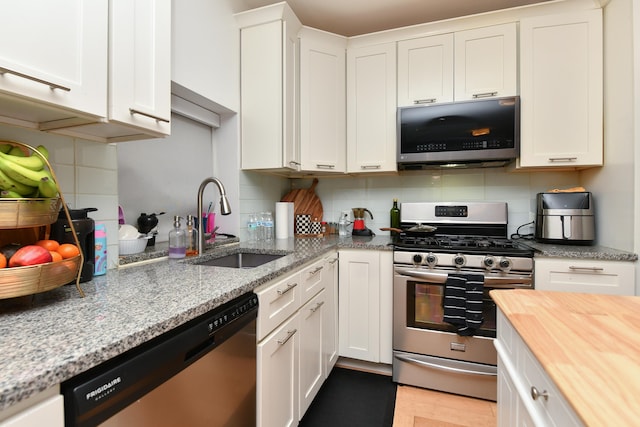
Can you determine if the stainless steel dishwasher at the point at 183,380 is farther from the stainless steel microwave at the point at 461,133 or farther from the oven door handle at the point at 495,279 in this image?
the stainless steel microwave at the point at 461,133

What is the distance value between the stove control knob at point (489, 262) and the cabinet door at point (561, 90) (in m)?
0.75

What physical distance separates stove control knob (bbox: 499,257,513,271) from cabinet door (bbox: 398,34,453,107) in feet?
3.87

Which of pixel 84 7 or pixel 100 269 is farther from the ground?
pixel 84 7

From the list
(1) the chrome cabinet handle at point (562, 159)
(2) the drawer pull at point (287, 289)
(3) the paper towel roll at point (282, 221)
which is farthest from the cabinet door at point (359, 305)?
(1) the chrome cabinet handle at point (562, 159)

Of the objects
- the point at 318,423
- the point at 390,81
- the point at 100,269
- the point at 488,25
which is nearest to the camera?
the point at 100,269

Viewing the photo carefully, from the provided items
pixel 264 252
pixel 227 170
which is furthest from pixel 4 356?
pixel 227 170

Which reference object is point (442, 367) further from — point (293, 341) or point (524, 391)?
point (524, 391)

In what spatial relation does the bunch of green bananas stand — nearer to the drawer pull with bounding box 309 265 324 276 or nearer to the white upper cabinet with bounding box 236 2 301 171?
the drawer pull with bounding box 309 265 324 276

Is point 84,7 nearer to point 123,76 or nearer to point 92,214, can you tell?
point 123,76

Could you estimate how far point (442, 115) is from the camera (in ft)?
7.21

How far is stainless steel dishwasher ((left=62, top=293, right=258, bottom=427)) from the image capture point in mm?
604

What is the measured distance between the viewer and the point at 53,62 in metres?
0.84

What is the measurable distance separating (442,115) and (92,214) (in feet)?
7.11

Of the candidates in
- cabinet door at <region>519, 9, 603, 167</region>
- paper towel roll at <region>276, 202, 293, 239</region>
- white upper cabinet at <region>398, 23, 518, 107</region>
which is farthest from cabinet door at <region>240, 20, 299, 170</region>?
cabinet door at <region>519, 9, 603, 167</region>
